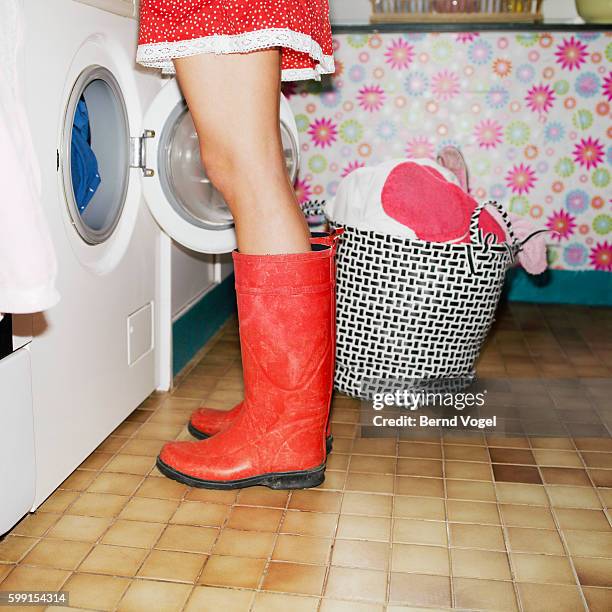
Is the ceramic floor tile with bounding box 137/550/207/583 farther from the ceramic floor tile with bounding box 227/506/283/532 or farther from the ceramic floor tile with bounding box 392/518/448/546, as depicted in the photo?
the ceramic floor tile with bounding box 392/518/448/546

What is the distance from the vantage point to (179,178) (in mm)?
1604

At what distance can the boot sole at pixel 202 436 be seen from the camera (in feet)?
4.66

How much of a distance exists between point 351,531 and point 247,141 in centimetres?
62

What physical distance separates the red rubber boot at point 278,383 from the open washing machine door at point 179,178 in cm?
38

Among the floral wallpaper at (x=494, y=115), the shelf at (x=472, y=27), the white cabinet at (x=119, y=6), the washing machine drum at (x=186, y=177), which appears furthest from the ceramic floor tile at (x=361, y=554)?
the shelf at (x=472, y=27)

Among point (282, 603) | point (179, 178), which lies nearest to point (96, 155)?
point (179, 178)

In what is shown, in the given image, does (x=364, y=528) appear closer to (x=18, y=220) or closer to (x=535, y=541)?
(x=535, y=541)

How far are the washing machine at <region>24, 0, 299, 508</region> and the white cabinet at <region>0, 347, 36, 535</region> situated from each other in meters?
0.08

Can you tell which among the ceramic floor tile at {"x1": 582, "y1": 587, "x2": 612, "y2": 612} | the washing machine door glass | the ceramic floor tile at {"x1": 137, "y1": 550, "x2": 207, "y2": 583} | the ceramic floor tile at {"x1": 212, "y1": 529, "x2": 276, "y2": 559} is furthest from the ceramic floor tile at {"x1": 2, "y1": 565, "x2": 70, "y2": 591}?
the ceramic floor tile at {"x1": 582, "y1": 587, "x2": 612, "y2": 612}

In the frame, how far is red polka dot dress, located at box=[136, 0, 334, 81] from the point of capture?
104cm

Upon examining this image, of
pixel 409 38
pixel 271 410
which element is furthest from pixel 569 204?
pixel 271 410

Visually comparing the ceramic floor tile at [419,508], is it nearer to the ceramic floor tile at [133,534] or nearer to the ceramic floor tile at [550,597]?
the ceramic floor tile at [550,597]

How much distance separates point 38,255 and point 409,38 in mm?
1969

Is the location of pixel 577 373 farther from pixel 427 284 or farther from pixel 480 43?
pixel 480 43
